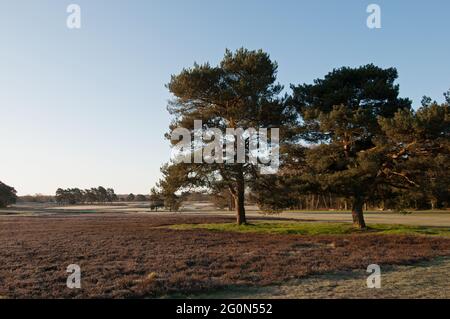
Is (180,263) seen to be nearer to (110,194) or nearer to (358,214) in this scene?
(358,214)

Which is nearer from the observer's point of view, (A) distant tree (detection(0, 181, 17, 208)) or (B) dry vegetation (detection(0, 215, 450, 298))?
(B) dry vegetation (detection(0, 215, 450, 298))

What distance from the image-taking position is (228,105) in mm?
33281

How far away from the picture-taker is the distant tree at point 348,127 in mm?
26938

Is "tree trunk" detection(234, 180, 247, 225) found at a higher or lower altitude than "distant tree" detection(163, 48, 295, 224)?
lower

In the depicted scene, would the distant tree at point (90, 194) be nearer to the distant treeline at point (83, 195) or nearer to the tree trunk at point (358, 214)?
the distant treeline at point (83, 195)

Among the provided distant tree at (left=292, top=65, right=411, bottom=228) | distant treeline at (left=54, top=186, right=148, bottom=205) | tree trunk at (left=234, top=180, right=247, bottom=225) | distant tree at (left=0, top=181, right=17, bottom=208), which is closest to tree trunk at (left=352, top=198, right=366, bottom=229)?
distant tree at (left=292, top=65, right=411, bottom=228)

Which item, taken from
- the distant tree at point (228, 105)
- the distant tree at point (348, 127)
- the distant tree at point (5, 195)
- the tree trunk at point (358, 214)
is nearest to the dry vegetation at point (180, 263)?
the distant tree at point (348, 127)

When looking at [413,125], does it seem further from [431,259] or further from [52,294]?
[52,294]

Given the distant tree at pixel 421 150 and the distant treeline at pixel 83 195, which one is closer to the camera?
the distant tree at pixel 421 150

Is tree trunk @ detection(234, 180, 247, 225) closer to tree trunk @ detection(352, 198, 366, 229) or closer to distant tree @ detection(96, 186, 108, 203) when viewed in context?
tree trunk @ detection(352, 198, 366, 229)

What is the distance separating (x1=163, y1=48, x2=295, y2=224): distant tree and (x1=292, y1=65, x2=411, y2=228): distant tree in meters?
2.67

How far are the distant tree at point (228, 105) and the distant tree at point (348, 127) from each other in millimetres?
2671

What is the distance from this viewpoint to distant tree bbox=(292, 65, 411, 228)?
88.4 ft

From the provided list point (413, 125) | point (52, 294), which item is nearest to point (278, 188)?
point (413, 125)
